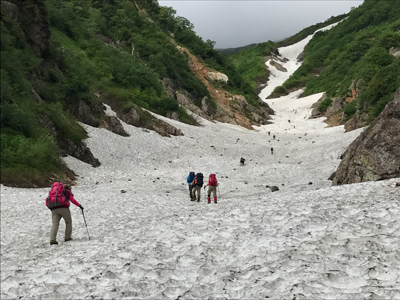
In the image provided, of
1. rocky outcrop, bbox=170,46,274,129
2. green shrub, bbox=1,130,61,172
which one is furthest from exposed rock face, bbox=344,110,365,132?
green shrub, bbox=1,130,61,172

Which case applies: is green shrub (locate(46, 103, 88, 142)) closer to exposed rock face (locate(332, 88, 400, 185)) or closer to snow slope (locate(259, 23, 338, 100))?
exposed rock face (locate(332, 88, 400, 185))

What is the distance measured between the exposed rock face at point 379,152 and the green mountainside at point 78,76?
17.7m

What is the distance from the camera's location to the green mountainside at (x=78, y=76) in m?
19.6

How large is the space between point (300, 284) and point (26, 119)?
20421 millimetres

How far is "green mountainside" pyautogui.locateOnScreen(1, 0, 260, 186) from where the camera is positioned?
19570mm

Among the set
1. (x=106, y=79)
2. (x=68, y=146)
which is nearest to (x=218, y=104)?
(x=106, y=79)

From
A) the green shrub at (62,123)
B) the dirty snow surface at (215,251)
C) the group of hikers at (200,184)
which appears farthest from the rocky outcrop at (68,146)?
the group of hikers at (200,184)

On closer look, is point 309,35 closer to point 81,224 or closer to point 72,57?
point 72,57

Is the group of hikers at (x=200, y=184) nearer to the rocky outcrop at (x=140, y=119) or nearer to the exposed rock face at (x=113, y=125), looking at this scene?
the exposed rock face at (x=113, y=125)

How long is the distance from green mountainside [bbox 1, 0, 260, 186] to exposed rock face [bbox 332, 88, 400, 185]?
1769cm

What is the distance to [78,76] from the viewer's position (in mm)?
31016

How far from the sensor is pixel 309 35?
591ft

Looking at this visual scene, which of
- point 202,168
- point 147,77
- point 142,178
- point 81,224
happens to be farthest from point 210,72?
point 81,224

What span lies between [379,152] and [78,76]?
2841cm
